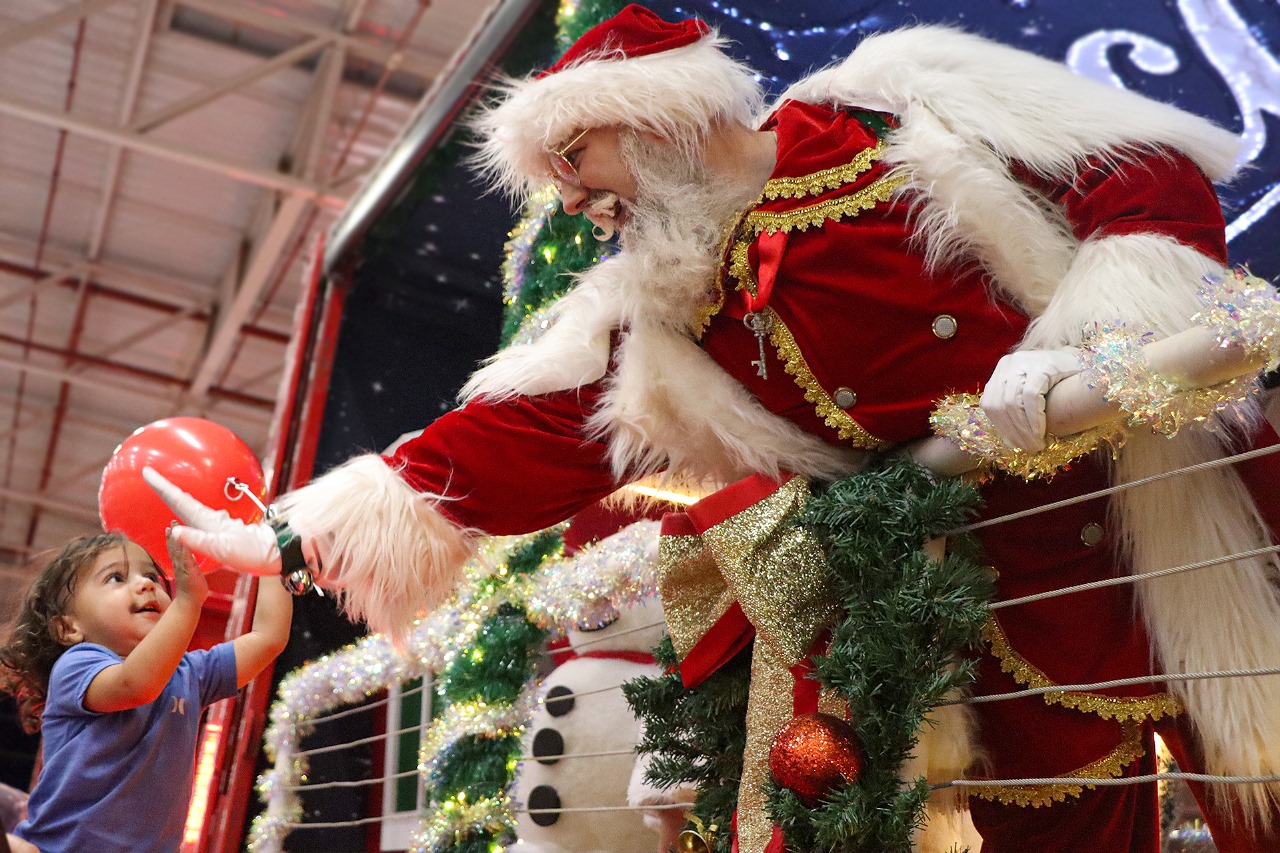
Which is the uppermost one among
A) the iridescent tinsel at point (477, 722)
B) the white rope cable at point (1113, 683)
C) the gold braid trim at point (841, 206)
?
the gold braid trim at point (841, 206)

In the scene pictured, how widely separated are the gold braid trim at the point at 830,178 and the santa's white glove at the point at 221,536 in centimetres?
70

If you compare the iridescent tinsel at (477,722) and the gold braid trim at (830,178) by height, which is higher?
the gold braid trim at (830,178)

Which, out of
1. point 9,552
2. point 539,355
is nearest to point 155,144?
point 539,355

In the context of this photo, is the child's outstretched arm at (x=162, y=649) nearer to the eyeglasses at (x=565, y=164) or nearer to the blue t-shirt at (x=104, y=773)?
the blue t-shirt at (x=104, y=773)

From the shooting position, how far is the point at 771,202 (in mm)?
1415

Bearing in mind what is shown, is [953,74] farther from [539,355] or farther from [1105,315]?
[539,355]

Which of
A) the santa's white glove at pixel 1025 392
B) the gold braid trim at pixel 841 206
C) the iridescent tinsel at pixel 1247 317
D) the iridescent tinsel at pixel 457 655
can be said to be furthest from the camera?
the iridescent tinsel at pixel 457 655

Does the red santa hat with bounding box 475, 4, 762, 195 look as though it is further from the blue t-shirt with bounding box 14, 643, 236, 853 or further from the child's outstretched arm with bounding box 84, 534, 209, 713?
the blue t-shirt with bounding box 14, 643, 236, 853

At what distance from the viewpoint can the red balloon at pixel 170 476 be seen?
198 cm

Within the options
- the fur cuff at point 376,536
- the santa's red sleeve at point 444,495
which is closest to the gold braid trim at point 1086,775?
the santa's red sleeve at point 444,495

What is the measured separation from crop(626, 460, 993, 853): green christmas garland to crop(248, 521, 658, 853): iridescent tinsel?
1.76ft

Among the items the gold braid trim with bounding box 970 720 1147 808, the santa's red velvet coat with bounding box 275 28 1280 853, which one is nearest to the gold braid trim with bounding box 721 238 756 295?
the santa's red velvet coat with bounding box 275 28 1280 853

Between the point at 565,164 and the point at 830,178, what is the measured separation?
0.34 meters

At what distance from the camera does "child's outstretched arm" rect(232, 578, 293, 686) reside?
1541mm
